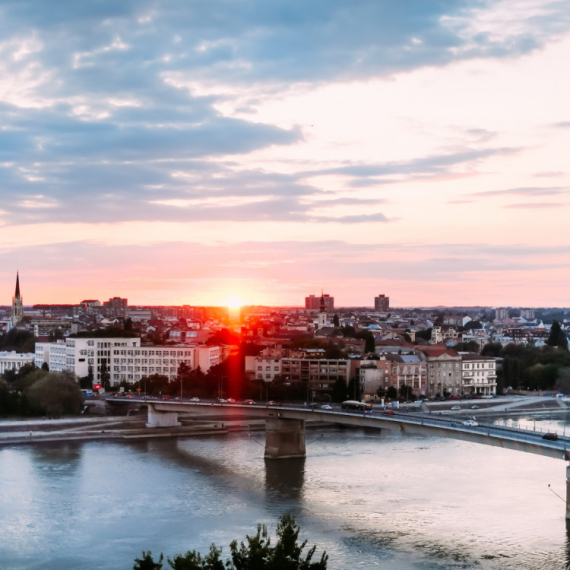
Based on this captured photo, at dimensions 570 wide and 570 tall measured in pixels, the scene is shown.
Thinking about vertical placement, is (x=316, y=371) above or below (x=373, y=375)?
above

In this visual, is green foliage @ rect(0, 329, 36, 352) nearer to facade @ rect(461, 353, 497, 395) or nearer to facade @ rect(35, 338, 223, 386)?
facade @ rect(35, 338, 223, 386)

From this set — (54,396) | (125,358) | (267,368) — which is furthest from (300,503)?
(125,358)

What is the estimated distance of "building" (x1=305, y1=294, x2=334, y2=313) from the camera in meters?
118

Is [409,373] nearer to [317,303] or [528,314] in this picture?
[317,303]

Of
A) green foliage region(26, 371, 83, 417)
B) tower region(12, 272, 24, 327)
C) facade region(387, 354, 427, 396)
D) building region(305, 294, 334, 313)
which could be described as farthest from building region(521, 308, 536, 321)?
green foliage region(26, 371, 83, 417)

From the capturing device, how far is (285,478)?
22.1 metres

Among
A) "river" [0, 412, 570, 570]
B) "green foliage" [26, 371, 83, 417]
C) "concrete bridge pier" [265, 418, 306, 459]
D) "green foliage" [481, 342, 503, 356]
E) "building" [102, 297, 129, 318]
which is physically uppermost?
"building" [102, 297, 129, 318]

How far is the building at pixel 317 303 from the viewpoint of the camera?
11843 centimetres

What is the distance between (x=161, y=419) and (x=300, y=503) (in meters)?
13.1

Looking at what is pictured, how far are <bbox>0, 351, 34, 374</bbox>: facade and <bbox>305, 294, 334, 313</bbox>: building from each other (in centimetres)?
6951

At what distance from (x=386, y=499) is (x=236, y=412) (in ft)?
34.4

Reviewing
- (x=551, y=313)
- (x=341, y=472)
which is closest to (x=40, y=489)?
(x=341, y=472)

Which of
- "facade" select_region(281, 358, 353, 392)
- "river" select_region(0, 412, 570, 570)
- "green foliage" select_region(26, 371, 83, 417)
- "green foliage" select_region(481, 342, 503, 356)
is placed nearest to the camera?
"river" select_region(0, 412, 570, 570)

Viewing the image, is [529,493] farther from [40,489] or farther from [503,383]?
[503,383]
